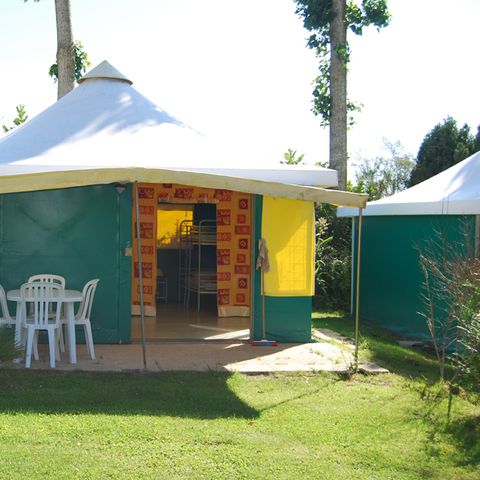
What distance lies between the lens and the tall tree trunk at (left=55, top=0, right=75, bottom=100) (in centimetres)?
1387

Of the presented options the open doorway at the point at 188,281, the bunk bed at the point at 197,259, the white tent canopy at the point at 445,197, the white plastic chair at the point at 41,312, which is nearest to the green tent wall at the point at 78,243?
the open doorway at the point at 188,281

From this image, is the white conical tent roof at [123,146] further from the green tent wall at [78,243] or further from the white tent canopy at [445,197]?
the white tent canopy at [445,197]

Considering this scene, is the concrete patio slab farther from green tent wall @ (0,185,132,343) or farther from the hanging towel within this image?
the hanging towel

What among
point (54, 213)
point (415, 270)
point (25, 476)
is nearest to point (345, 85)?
point (415, 270)

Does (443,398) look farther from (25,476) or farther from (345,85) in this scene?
(345,85)

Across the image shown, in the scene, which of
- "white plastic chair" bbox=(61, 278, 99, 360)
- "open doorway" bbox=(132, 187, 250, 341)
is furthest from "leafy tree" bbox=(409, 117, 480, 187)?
"white plastic chair" bbox=(61, 278, 99, 360)

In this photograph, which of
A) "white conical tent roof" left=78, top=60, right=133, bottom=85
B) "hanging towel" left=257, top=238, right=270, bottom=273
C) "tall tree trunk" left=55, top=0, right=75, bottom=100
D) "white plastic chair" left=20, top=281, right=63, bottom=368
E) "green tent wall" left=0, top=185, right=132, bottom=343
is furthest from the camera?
"tall tree trunk" left=55, top=0, right=75, bottom=100

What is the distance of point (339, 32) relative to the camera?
576 inches

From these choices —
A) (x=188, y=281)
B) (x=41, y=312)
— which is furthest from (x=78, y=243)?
(x=188, y=281)

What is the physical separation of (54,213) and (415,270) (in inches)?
211

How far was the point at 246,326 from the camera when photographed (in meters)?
10.7

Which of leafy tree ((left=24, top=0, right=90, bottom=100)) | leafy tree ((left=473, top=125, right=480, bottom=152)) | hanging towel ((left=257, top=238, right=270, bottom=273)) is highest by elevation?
leafy tree ((left=24, top=0, right=90, bottom=100))

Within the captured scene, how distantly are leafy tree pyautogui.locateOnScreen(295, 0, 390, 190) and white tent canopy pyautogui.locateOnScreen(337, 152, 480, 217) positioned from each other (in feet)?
11.3

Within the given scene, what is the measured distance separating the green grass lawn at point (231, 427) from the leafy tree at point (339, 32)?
323 inches
